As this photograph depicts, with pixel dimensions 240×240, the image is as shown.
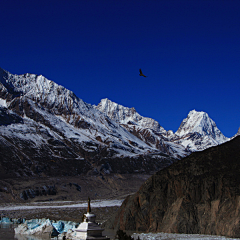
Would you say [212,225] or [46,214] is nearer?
[212,225]

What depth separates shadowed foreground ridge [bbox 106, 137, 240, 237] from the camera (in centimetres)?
7300

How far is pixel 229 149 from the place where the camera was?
91.2 metres

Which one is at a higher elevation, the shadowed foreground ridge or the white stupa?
the shadowed foreground ridge

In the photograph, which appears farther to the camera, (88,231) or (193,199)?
(193,199)

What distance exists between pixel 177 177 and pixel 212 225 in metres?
16.9

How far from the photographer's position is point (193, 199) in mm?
81000

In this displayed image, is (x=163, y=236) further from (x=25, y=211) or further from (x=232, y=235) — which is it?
(x=25, y=211)

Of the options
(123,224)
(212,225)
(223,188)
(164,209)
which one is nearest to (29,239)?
(123,224)

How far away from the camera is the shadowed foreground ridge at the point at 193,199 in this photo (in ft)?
240

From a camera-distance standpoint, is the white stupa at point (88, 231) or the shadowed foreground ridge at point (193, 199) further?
the shadowed foreground ridge at point (193, 199)

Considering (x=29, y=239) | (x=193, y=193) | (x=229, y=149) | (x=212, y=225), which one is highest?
(x=229, y=149)

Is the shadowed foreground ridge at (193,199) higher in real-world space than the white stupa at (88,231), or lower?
higher

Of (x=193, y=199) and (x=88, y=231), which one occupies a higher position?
(x=193, y=199)

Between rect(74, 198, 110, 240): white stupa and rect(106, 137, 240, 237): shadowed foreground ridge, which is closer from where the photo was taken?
rect(74, 198, 110, 240): white stupa
